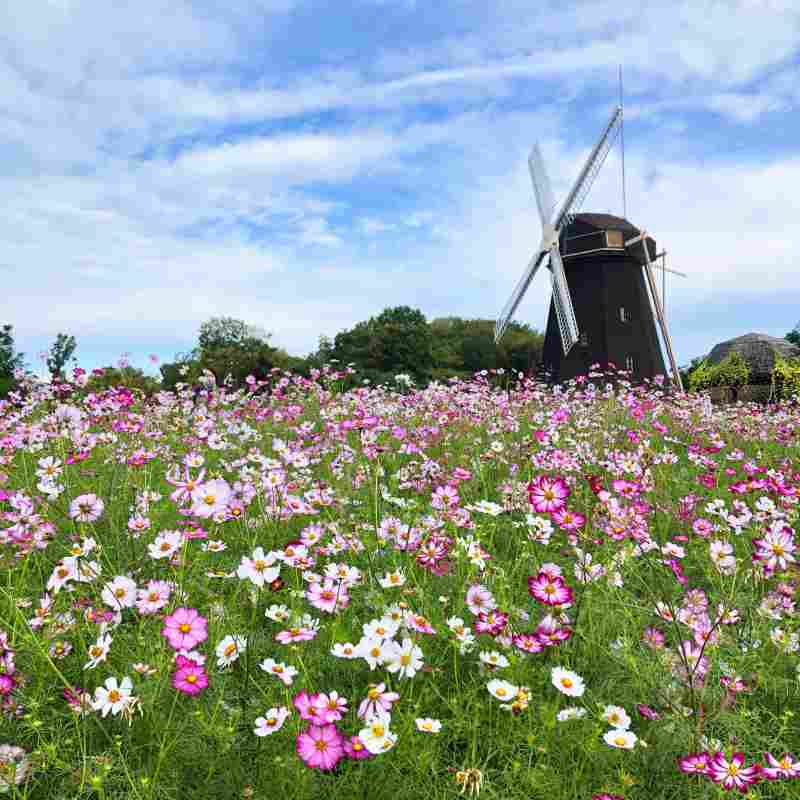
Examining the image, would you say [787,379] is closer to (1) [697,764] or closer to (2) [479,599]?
(2) [479,599]

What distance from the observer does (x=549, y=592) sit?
7.23 feet

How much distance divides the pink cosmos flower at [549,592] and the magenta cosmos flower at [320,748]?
0.79m

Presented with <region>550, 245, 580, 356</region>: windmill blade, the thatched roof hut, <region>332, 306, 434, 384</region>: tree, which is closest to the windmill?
<region>550, 245, 580, 356</region>: windmill blade

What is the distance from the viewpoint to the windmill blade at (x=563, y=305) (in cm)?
2031

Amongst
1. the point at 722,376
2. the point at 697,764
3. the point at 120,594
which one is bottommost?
the point at 697,764

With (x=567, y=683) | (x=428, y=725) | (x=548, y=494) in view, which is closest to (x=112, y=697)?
(x=428, y=725)

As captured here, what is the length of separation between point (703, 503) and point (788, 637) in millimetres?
2404

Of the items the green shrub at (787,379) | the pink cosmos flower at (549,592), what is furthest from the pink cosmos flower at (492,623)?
the green shrub at (787,379)

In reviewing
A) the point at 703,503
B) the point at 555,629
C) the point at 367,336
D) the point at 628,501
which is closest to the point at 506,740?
the point at 555,629

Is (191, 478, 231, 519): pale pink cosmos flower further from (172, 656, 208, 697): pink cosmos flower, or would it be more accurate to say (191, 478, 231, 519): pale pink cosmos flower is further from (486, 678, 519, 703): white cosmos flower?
(486, 678, 519, 703): white cosmos flower

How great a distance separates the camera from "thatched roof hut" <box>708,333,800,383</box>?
94.5 ft

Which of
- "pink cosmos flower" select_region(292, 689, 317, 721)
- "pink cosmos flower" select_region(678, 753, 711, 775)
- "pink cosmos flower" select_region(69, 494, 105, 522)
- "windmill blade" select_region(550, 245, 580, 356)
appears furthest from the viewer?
"windmill blade" select_region(550, 245, 580, 356)

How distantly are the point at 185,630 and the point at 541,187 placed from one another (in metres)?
24.5

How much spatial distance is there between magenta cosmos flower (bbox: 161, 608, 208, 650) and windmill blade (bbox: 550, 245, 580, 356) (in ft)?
61.9
